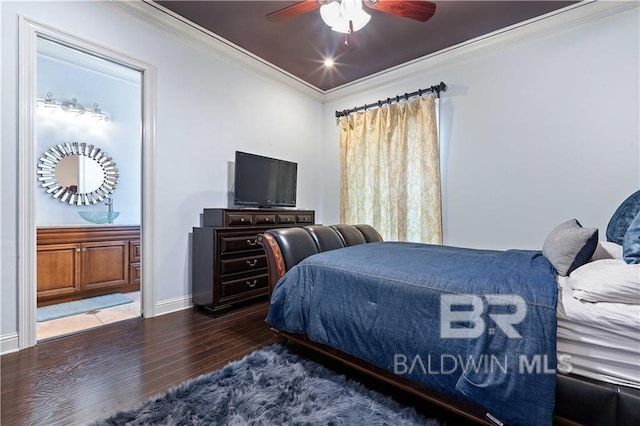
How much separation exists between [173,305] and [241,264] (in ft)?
2.58

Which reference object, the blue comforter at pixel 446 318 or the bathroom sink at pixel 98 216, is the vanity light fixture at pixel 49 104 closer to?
the bathroom sink at pixel 98 216

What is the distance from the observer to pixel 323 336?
5.38 feet

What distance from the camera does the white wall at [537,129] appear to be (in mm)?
2477

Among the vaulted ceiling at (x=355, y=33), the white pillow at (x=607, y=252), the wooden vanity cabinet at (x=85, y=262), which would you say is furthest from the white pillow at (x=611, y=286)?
the wooden vanity cabinet at (x=85, y=262)

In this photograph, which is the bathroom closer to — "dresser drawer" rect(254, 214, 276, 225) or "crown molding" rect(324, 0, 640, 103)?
"dresser drawer" rect(254, 214, 276, 225)

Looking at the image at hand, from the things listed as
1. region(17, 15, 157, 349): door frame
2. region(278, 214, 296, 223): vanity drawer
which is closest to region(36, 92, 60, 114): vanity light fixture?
region(17, 15, 157, 349): door frame

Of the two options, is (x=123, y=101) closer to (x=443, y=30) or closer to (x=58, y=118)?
(x=58, y=118)

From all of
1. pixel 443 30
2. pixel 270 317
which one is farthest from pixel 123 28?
pixel 443 30

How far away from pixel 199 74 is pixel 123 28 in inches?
28.2

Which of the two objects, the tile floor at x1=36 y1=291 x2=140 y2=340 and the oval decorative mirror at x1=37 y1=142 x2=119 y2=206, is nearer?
the tile floor at x1=36 y1=291 x2=140 y2=340

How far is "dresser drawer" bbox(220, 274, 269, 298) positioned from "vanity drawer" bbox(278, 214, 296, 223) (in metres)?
0.68

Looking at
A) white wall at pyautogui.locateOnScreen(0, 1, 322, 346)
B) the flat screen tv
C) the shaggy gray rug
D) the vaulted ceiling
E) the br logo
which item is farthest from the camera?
the flat screen tv

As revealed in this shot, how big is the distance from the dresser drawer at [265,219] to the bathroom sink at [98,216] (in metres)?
2.30

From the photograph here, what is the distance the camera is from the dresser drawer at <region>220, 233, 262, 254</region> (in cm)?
272
